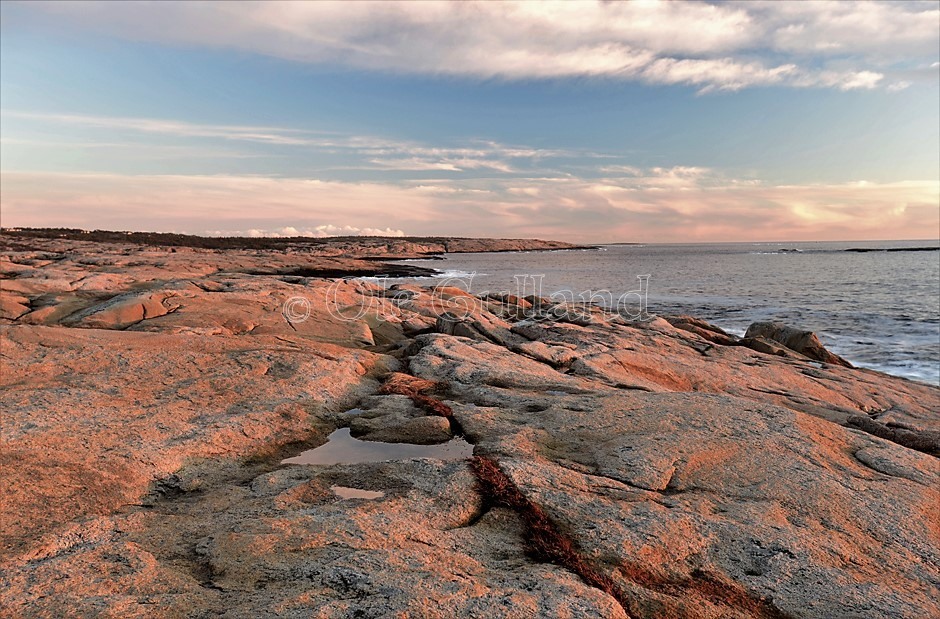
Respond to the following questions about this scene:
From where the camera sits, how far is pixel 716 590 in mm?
4316

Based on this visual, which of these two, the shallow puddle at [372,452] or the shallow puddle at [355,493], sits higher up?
the shallow puddle at [355,493]

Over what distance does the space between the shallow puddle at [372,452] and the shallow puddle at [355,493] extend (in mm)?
883

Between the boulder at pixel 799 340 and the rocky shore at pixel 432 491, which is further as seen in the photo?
the boulder at pixel 799 340

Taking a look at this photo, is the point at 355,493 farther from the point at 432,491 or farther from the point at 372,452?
the point at 372,452

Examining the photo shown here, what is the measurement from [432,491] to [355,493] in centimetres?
84

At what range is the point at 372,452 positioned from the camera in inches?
285

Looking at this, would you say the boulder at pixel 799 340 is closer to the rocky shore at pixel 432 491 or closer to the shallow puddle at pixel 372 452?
the rocky shore at pixel 432 491

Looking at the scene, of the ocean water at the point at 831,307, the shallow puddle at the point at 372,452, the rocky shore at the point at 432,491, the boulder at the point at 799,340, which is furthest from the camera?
the ocean water at the point at 831,307

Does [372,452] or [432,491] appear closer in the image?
[432,491]

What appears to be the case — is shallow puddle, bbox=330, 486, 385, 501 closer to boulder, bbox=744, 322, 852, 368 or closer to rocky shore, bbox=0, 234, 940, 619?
rocky shore, bbox=0, 234, 940, 619

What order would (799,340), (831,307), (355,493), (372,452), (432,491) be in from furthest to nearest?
1. (831,307)
2. (799,340)
3. (372,452)
4. (355,493)
5. (432,491)

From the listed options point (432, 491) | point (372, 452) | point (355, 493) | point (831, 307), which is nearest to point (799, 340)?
point (372, 452)

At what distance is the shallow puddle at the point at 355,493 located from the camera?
18.6ft

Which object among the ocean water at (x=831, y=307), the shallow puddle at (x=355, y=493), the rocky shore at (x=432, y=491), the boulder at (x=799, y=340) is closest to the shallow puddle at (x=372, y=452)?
the rocky shore at (x=432, y=491)
